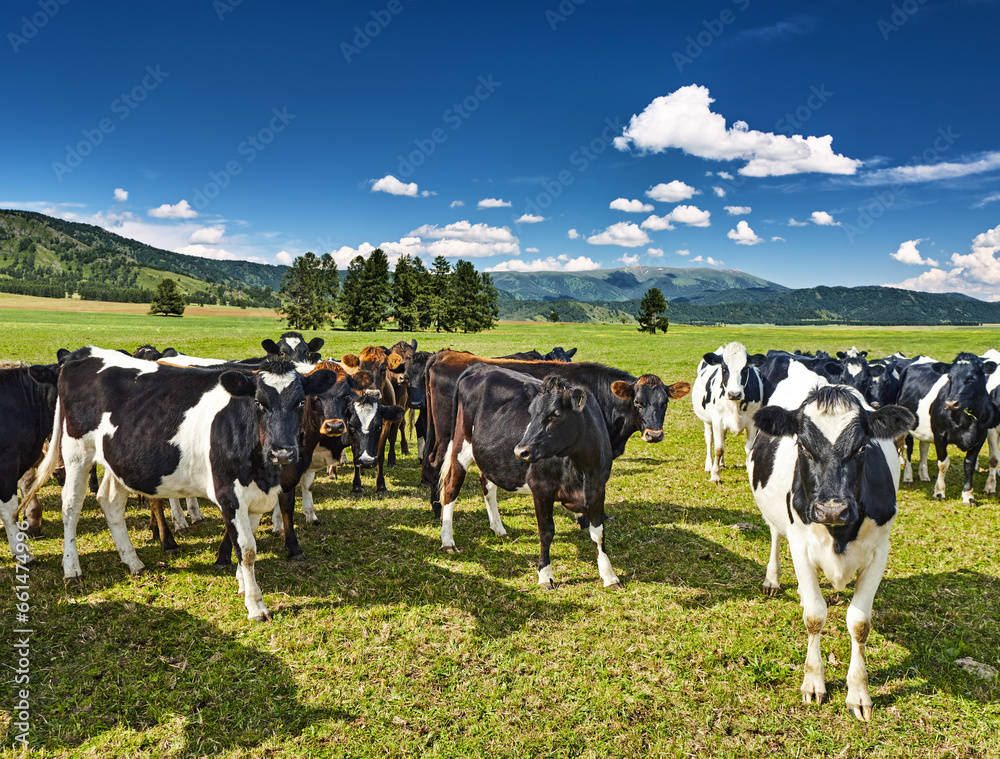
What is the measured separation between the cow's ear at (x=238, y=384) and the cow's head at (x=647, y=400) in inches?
218

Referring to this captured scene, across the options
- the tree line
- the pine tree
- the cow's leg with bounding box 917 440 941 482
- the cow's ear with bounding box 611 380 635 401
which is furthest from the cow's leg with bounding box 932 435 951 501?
the pine tree

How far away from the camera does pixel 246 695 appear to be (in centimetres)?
468

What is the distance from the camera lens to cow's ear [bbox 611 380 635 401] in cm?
884

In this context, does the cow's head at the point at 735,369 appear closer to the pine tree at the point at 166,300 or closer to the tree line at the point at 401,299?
the tree line at the point at 401,299

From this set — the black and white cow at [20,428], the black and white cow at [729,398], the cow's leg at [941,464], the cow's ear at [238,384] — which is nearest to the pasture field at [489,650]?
the black and white cow at [20,428]

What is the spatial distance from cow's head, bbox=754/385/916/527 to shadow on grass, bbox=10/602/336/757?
428 cm

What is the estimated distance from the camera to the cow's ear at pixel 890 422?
4.11 meters

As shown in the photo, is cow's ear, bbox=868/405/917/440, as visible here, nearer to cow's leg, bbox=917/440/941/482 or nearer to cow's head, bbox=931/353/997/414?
cow's head, bbox=931/353/997/414

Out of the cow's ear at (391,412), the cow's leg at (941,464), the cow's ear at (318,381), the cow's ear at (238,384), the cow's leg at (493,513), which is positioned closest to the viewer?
the cow's ear at (238,384)

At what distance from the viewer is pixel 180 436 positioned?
20.5 feet

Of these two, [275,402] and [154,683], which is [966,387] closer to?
[275,402]

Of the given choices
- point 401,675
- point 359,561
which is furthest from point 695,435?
point 401,675

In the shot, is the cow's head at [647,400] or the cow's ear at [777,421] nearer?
the cow's ear at [777,421]

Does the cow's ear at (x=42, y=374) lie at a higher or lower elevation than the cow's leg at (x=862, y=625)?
higher
